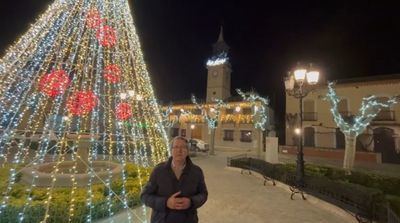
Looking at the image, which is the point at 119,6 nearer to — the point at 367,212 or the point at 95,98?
the point at 95,98

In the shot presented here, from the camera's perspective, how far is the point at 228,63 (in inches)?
1695

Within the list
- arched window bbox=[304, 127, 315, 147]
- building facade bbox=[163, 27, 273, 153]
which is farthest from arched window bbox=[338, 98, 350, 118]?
building facade bbox=[163, 27, 273, 153]

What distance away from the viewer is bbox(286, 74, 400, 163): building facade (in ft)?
75.6

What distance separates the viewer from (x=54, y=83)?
6621mm

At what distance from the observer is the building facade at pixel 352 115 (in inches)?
907

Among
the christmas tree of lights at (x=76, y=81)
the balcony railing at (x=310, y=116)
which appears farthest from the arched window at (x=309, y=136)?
the christmas tree of lights at (x=76, y=81)

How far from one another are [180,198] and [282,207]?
5349mm

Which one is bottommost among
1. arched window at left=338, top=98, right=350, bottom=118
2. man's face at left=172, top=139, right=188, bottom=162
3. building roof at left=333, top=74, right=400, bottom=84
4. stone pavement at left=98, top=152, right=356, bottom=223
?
stone pavement at left=98, top=152, right=356, bottom=223

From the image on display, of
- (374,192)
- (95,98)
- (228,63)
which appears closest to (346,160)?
(374,192)

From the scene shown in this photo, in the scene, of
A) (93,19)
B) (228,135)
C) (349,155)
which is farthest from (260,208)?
(228,135)

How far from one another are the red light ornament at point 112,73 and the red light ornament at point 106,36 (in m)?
0.66

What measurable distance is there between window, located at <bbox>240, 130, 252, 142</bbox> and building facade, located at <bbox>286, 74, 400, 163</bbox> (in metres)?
6.94

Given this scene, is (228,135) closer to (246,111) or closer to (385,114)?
(246,111)

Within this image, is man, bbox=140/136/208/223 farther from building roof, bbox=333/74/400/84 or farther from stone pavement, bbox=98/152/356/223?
building roof, bbox=333/74/400/84
